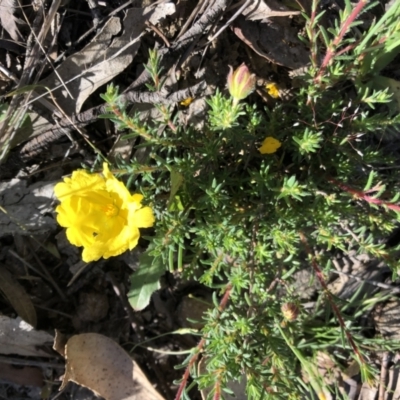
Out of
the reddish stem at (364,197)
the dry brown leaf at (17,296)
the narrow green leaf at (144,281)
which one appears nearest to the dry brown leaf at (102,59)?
the narrow green leaf at (144,281)

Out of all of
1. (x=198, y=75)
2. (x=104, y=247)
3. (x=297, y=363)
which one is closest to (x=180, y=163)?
(x=104, y=247)

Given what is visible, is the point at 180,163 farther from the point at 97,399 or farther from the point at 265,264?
the point at 97,399

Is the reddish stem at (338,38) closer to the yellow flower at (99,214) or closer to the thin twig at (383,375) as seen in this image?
the yellow flower at (99,214)

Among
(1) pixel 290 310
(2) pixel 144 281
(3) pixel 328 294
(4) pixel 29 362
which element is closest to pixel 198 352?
(1) pixel 290 310

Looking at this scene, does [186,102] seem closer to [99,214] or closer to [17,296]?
[99,214]

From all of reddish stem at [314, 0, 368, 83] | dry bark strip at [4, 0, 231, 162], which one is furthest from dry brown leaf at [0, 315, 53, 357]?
reddish stem at [314, 0, 368, 83]

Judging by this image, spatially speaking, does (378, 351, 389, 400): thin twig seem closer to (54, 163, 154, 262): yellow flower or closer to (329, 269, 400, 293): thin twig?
(329, 269, 400, 293): thin twig
